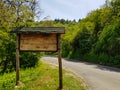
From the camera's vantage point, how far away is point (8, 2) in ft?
72.6

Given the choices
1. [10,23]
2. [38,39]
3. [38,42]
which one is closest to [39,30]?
[38,39]

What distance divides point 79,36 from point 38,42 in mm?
44699

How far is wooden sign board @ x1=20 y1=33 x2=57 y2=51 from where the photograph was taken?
16.4m

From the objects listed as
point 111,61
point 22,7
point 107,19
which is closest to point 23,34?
point 22,7

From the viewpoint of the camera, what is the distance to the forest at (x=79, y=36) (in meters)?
24.0

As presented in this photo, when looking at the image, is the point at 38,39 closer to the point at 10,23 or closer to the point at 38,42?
the point at 38,42

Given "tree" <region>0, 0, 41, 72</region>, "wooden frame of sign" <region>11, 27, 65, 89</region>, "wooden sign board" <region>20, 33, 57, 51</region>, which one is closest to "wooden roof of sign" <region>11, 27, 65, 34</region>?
"wooden frame of sign" <region>11, 27, 65, 89</region>

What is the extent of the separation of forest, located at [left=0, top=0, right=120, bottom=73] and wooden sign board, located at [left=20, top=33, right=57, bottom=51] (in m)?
5.81

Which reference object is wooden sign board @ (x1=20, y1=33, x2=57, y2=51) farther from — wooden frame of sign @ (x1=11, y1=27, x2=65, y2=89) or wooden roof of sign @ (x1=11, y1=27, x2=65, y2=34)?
wooden roof of sign @ (x1=11, y1=27, x2=65, y2=34)

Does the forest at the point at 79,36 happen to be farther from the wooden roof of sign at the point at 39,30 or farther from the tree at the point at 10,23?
the wooden roof of sign at the point at 39,30

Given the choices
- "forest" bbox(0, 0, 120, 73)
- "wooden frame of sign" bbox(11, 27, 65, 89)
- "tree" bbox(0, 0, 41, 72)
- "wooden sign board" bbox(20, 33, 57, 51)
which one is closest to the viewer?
"wooden frame of sign" bbox(11, 27, 65, 89)

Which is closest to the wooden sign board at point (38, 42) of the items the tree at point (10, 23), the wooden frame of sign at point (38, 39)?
the wooden frame of sign at point (38, 39)

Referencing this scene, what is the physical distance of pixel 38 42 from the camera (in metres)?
16.6

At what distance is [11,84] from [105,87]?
5462 millimetres
